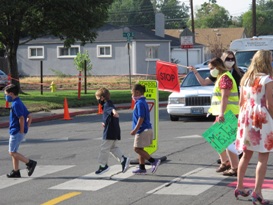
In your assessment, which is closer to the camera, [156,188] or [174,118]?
[156,188]

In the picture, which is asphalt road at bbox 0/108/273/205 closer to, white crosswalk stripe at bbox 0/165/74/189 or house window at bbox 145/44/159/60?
white crosswalk stripe at bbox 0/165/74/189

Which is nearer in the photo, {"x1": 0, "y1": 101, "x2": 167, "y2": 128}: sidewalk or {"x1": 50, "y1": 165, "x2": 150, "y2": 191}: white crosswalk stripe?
{"x1": 50, "y1": 165, "x2": 150, "y2": 191}: white crosswalk stripe

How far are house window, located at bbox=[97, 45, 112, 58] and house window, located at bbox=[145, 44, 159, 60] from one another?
3.08m

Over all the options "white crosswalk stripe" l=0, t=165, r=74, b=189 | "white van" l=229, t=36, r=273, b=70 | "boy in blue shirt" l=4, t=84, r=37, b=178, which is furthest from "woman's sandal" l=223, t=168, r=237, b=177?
"white van" l=229, t=36, r=273, b=70

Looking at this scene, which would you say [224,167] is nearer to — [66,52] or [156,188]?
[156,188]

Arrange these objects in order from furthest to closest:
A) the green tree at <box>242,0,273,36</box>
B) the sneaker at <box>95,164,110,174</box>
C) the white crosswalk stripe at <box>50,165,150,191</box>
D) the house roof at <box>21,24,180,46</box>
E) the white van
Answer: the green tree at <box>242,0,273,36</box>, the house roof at <box>21,24,180,46</box>, the white van, the sneaker at <box>95,164,110,174</box>, the white crosswalk stripe at <box>50,165,150,191</box>

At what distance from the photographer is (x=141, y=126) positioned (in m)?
11.2

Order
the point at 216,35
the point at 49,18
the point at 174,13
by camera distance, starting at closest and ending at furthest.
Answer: the point at 49,18 → the point at 216,35 → the point at 174,13

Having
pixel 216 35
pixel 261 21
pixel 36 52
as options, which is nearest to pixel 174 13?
pixel 261 21

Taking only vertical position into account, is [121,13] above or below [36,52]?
above

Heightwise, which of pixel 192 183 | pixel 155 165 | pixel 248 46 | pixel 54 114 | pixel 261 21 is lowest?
pixel 54 114

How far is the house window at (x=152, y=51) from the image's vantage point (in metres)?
58.3

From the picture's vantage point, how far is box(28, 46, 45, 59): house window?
198 ft

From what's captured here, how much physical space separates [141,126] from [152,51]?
48087mm
